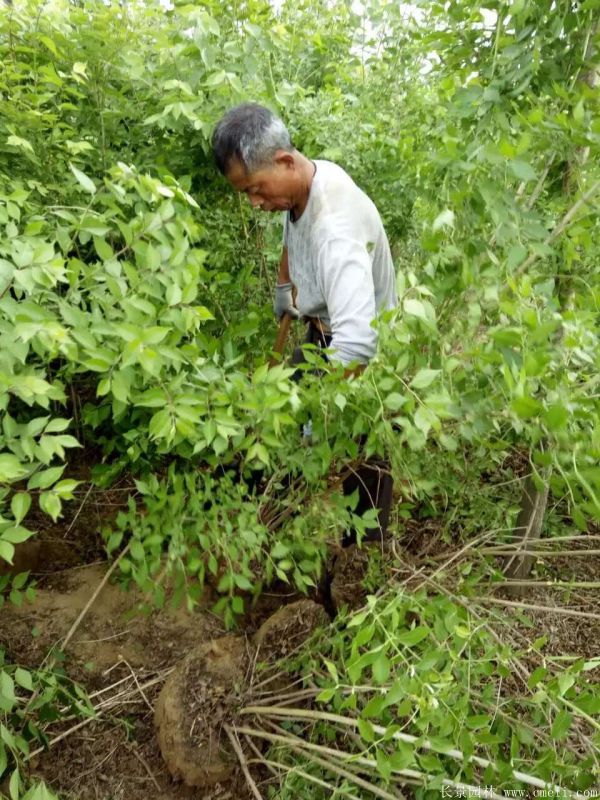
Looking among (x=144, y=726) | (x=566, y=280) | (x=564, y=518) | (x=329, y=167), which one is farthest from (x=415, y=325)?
(x=564, y=518)

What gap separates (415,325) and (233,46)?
1.12 meters

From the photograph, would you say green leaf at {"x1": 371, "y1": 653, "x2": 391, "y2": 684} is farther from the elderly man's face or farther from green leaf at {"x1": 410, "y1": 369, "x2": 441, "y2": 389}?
the elderly man's face

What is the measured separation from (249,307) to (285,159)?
74 cm

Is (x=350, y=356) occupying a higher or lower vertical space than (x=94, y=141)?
lower

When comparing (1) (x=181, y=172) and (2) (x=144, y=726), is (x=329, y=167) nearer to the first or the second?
(1) (x=181, y=172)

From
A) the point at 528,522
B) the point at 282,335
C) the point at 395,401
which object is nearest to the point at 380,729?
the point at 395,401

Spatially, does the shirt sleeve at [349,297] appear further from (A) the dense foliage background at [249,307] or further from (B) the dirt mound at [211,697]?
(B) the dirt mound at [211,697]

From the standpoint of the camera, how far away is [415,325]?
47.3 inches

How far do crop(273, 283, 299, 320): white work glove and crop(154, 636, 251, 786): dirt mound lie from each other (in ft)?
4.19

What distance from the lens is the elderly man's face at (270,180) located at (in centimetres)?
183

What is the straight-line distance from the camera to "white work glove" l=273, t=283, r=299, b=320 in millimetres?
2443

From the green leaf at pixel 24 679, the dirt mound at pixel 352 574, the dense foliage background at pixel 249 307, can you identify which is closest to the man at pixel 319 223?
the dense foliage background at pixel 249 307

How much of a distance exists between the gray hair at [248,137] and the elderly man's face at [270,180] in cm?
2

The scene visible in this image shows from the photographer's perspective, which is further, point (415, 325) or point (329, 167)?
→ point (329, 167)
